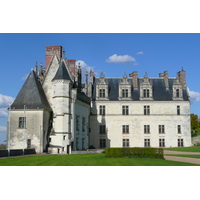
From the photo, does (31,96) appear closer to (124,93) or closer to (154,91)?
(124,93)

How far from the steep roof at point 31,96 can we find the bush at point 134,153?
11.2m

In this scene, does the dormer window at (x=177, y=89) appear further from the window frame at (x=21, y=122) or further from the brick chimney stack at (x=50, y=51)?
the window frame at (x=21, y=122)

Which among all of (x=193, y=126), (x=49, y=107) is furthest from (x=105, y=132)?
(x=193, y=126)

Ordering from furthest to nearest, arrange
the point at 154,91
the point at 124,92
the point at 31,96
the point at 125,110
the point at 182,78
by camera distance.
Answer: the point at 182,78
the point at 154,91
the point at 124,92
the point at 125,110
the point at 31,96

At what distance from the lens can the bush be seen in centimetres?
2217

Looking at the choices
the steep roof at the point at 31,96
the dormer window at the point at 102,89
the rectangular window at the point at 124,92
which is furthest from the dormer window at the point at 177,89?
the steep roof at the point at 31,96

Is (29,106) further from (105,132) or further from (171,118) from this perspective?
(171,118)

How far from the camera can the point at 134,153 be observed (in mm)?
22656

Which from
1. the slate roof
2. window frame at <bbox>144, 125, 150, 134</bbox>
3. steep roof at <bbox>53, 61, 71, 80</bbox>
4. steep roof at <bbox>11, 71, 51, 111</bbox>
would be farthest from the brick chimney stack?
window frame at <bbox>144, 125, 150, 134</bbox>

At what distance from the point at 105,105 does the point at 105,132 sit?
155 inches

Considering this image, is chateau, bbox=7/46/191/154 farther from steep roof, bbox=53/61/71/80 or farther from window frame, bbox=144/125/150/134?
steep roof, bbox=53/61/71/80

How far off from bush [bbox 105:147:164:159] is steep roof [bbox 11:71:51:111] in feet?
36.6

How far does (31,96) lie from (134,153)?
46.1 feet

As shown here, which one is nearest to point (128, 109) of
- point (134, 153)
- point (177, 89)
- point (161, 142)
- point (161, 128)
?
point (161, 128)
